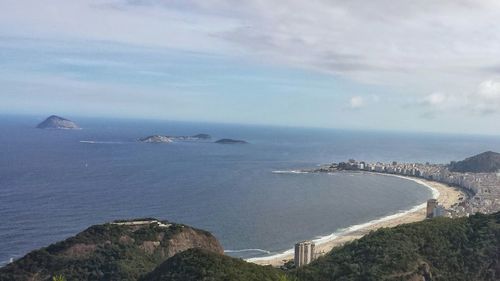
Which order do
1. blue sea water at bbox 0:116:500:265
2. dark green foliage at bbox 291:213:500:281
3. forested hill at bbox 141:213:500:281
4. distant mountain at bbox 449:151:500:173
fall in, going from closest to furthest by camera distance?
forested hill at bbox 141:213:500:281
dark green foliage at bbox 291:213:500:281
blue sea water at bbox 0:116:500:265
distant mountain at bbox 449:151:500:173

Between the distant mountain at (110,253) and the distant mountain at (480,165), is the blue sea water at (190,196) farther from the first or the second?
the distant mountain at (480,165)

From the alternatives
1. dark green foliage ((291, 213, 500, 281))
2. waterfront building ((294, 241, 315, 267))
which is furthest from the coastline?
dark green foliage ((291, 213, 500, 281))

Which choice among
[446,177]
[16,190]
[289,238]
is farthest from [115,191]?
[446,177]

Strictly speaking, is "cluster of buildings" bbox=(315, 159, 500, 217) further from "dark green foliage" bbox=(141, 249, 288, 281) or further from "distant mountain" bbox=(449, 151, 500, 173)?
"dark green foliage" bbox=(141, 249, 288, 281)

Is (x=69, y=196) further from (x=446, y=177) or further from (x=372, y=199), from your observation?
(x=446, y=177)

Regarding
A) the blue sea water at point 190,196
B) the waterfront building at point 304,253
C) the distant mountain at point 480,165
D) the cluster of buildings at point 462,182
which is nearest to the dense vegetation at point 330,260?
the waterfront building at point 304,253

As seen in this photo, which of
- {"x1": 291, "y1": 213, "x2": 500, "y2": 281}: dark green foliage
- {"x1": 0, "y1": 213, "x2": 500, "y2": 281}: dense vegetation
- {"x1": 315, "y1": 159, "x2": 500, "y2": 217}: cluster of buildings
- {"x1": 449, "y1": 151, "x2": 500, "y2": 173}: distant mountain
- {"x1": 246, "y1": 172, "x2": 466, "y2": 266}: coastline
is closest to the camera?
{"x1": 0, "y1": 213, "x2": 500, "y2": 281}: dense vegetation
